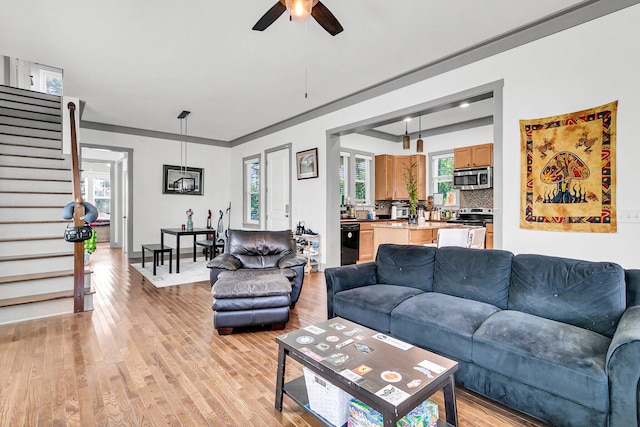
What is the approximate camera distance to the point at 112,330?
3.04 meters

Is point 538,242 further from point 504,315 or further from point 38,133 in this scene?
point 38,133

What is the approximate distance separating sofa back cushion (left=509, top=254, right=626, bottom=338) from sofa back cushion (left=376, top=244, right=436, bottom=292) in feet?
2.26

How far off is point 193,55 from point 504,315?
4217 mm

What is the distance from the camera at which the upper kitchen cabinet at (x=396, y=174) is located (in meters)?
7.53

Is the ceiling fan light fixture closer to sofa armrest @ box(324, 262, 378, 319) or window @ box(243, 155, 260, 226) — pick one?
sofa armrest @ box(324, 262, 378, 319)

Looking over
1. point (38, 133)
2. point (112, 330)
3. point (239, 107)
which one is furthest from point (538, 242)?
point (38, 133)

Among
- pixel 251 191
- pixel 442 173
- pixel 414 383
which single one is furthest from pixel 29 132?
pixel 442 173

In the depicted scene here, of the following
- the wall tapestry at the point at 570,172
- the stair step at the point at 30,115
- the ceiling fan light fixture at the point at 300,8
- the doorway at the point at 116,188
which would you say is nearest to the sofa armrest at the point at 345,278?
the wall tapestry at the point at 570,172

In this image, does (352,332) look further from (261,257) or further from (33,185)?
(33,185)

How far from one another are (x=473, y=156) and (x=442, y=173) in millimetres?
1030

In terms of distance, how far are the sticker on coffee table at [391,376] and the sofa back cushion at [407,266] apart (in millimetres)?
1515

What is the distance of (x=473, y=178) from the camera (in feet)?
21.2

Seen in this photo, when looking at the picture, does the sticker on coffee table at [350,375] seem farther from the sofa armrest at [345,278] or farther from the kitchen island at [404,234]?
the kitchen island at [404,234]

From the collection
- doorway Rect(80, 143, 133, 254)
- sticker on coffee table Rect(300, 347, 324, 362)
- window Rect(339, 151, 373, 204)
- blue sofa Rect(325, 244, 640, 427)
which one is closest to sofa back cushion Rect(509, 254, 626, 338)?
blue sofa Rect(325, 244, 640, 427)
